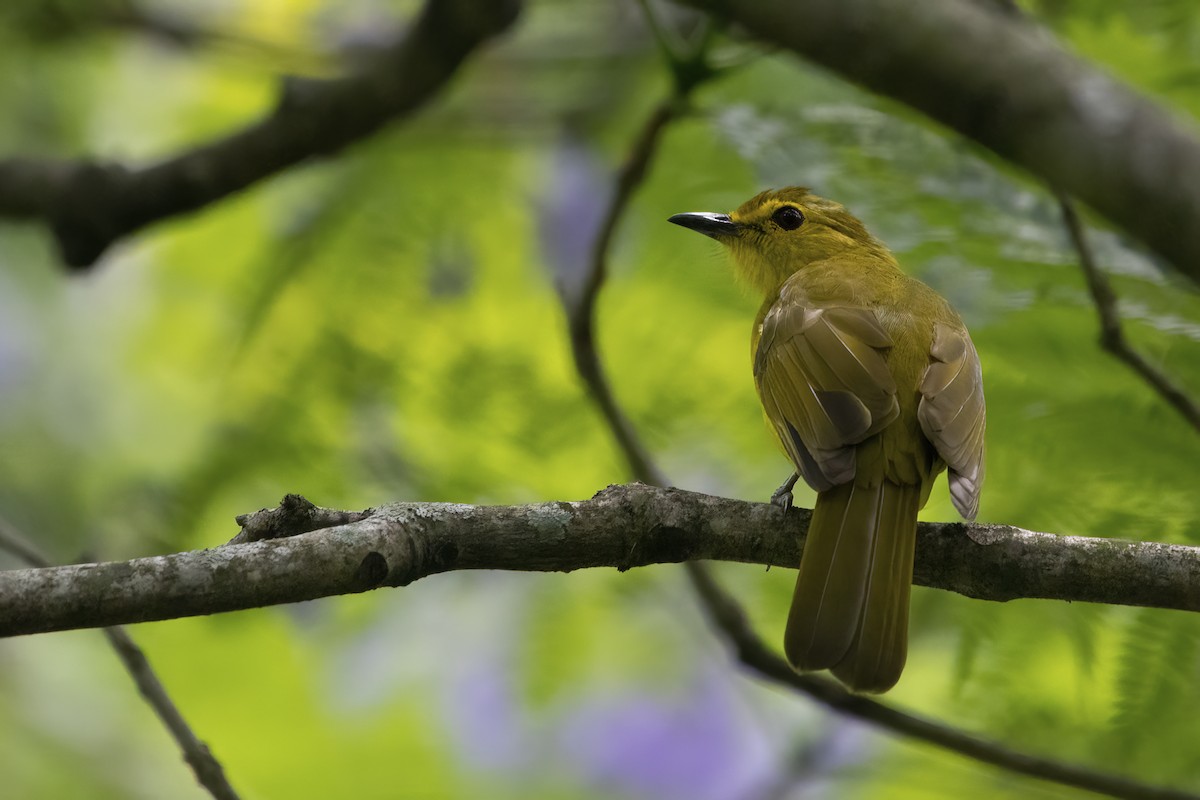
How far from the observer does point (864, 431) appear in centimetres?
360

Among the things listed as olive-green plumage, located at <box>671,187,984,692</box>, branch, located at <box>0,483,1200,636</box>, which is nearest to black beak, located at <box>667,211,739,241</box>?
olive-green plumage, located at <box>671,187,984,692</box>

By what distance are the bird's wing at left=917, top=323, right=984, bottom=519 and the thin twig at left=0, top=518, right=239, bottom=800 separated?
6.16 ft

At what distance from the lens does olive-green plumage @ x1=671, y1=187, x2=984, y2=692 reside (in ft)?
10.8

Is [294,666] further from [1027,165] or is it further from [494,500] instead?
[1027,165]

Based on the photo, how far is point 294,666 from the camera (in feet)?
17.7

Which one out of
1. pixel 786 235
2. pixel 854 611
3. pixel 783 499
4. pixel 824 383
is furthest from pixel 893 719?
pixel 786 235

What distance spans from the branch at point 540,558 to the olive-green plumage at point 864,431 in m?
0.10

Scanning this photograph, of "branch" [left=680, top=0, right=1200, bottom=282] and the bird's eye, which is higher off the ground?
"branch" [left=680, top=0, right=1200, bottom=282]

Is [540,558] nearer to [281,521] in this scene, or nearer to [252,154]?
[281,521]

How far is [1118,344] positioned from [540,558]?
1.77 metres

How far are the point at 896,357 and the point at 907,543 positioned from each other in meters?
0.92

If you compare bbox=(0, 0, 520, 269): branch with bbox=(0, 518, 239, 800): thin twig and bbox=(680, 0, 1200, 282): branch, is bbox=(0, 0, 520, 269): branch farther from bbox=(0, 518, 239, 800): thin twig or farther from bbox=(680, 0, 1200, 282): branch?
bbox=(0, 518, 239, 800): thin twig

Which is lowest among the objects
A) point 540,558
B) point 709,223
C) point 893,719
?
point 893,719

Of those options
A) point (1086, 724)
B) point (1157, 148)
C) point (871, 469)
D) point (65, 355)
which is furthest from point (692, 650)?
point (65, 355)
